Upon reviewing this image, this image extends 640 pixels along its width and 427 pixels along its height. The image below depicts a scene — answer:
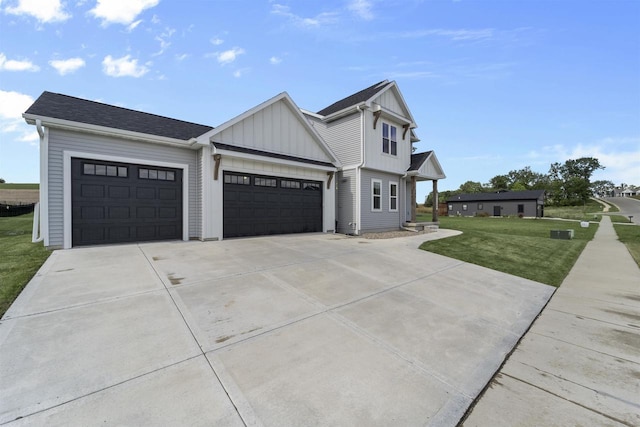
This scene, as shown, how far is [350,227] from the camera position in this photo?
13.2 metres

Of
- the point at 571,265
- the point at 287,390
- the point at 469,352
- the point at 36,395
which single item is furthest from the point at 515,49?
the point at 36,395

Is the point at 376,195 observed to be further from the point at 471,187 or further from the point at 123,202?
the point at 471,187

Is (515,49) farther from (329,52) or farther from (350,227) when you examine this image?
(350,227)

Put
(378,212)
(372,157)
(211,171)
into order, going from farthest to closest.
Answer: (378,212) → (372,157) → (211,171)

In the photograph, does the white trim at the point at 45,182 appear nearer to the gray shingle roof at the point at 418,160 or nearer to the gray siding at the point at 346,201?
the gray siding at the point at 346,201

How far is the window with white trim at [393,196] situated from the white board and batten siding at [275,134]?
4.70 meters

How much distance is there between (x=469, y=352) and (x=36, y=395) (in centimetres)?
423

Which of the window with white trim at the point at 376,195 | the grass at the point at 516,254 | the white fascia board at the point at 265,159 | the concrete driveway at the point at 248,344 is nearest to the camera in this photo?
the concrete driveway at the point at 248,344

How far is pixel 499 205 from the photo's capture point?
4462cm

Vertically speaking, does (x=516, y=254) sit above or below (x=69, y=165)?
below

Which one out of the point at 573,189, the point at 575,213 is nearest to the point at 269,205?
the point at 575,213

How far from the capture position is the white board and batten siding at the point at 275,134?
9.83 meters

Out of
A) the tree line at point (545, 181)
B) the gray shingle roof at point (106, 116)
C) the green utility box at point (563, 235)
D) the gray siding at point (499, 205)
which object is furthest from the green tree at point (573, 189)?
the gray shingle roof at point (106, 116)

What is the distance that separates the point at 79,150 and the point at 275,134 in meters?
6.30
